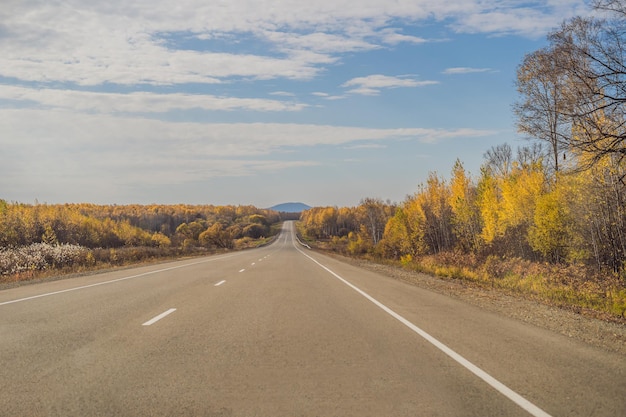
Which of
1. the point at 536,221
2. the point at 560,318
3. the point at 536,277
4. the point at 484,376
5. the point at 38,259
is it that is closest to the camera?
the point at 484,376

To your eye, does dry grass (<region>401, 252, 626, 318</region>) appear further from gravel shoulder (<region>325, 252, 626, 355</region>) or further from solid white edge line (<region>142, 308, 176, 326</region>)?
solid white edge line (<region>142, 308, 176, 326</region>)

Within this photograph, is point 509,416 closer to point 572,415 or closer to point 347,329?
point 572,415

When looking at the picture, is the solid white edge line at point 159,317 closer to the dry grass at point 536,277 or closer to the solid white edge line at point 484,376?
the solid white edge line at point 484,376

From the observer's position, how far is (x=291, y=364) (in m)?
5.98

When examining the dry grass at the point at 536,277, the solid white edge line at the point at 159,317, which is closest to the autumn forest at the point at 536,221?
the dry grass at the point at 536,277

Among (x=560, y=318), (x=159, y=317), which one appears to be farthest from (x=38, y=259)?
(x=560, y=318)

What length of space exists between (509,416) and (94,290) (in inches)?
523

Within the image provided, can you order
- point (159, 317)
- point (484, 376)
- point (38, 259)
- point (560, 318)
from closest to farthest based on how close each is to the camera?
point (484, 376) → point (159, 317) → point (560, 318) → point (38, 259)

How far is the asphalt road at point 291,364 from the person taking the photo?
4.52 m

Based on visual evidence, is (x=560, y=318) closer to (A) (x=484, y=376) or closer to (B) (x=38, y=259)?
(A) (x=484, y=376)

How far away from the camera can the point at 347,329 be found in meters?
8.38

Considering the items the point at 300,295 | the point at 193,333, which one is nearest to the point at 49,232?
the point at 300,295

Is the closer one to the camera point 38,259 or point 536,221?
point 38,259

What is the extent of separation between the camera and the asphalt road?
14.8 feet
